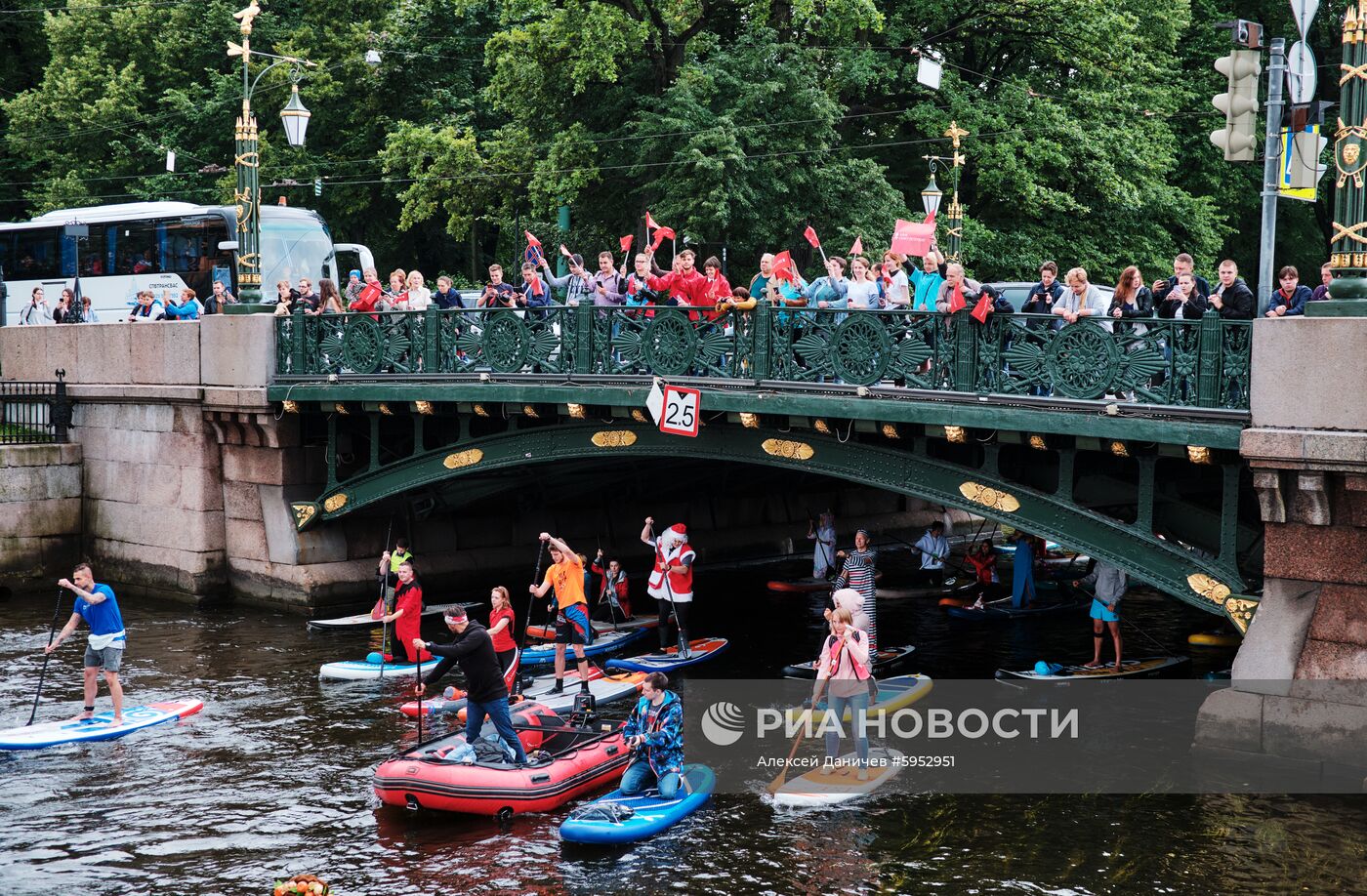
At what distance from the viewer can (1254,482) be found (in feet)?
42.0

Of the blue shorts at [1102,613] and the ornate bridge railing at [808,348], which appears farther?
the blue shorts at [1102,613]

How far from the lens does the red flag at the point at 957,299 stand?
47.8 ft

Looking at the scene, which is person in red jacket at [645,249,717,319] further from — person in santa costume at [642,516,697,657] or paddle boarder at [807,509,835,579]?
paddle boarder at [807,509,835,579]

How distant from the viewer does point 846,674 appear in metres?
13.9

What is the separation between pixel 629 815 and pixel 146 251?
2373 centimetres

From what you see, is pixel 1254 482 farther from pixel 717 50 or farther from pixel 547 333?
pixel 717 50

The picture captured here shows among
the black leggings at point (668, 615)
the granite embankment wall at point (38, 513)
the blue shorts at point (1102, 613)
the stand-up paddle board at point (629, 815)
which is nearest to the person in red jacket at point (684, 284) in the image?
the black leggings at point (668, 615)

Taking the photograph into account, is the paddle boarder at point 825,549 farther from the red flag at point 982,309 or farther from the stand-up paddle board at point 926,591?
the red flag at point 982,309

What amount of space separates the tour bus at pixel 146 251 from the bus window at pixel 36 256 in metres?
0.02

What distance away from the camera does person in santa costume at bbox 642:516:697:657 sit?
1969cm

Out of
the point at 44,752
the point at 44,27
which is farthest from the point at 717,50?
the point at 44,27

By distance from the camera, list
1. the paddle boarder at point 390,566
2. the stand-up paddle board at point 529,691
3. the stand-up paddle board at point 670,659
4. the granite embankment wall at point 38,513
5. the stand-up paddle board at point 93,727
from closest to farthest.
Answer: the stand-up paddle board at point 93,727 < the stand-up paddle board at point 529,691 < the stand-up paddle board at point 670,659 < the paddle boarder at point 390,566 < the granite embankment wall at point 38,513

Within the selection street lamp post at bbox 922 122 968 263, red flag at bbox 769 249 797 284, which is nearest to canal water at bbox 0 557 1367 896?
red flag at bbox 769 249 797 284

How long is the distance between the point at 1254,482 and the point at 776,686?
7.46 metres
